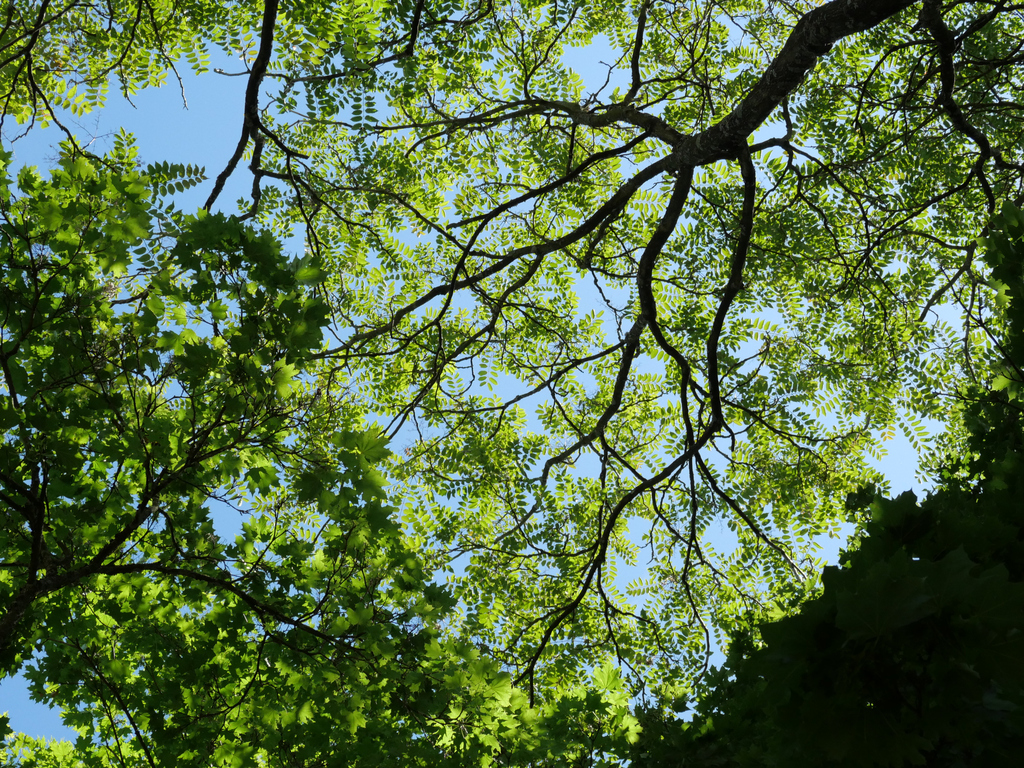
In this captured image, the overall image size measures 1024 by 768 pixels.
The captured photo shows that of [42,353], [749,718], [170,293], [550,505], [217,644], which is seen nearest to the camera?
[749,718]

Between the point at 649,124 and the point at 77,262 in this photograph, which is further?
the point at 649,124

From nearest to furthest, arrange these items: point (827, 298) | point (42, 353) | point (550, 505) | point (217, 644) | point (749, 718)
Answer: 1. point (749, 718)
2. point (42, 353)
3. point (217, 644)
4. point (827, 298)
5. point (550, 505)

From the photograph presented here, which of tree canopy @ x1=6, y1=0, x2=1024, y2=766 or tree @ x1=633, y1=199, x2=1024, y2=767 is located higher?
tree canopy @ x1=6, y1=0, x2=1024, y2=766

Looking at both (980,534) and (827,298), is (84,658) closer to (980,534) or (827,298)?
(980,534)

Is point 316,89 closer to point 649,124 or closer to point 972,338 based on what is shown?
point 649,124

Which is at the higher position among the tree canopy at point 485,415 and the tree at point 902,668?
the tree canopy at point 485,415

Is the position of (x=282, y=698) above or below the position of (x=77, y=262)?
below

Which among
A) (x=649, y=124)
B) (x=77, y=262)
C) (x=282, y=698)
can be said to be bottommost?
(x=282, y=698)

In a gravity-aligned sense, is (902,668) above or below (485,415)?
below

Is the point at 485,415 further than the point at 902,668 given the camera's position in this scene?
Yes

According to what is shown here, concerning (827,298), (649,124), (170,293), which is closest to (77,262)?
(170,293)

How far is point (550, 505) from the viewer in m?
8.34

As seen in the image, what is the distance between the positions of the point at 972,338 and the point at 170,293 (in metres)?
8.11

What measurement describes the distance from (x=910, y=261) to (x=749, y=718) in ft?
21.1
